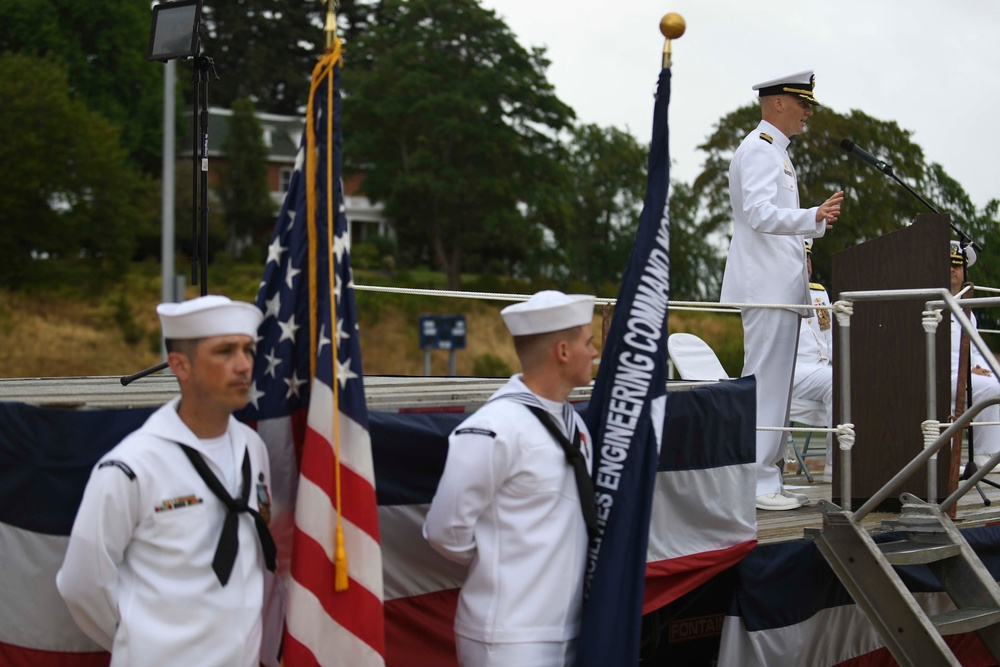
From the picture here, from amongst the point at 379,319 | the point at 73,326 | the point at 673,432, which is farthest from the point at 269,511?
the point at 379,319

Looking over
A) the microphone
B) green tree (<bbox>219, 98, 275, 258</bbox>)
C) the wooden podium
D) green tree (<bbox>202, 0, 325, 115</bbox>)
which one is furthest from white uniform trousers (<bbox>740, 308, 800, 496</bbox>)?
green tree (<bbox>202, 0, 325, 115</bbox>)

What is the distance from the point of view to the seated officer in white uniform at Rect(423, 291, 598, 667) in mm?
3736

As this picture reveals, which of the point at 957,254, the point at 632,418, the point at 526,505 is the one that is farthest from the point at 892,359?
the point at 526,505

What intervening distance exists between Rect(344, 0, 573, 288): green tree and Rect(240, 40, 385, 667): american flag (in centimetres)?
4449

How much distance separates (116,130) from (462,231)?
1503 cm

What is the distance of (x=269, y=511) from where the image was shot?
358 cm

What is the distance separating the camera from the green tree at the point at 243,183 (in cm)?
5309

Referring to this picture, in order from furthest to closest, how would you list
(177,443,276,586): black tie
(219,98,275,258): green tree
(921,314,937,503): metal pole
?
(219,98,275,258): green tree, (921,314,937,503): metal pole, (177,443,276,586): black tie

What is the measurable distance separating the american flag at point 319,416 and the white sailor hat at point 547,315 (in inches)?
21.3

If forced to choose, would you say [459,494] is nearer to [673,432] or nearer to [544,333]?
[544,333]

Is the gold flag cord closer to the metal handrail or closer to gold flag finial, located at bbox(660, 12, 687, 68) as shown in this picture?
gold flag finial, located at bbox(660, 12, 687, 68)

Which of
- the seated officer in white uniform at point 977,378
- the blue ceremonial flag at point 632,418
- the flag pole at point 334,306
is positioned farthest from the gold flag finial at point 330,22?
the seated officer in white uniform at point 977,378

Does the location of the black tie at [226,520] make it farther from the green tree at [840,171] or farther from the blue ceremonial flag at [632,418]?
the green tree at [840,171]

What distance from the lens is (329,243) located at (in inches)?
145
